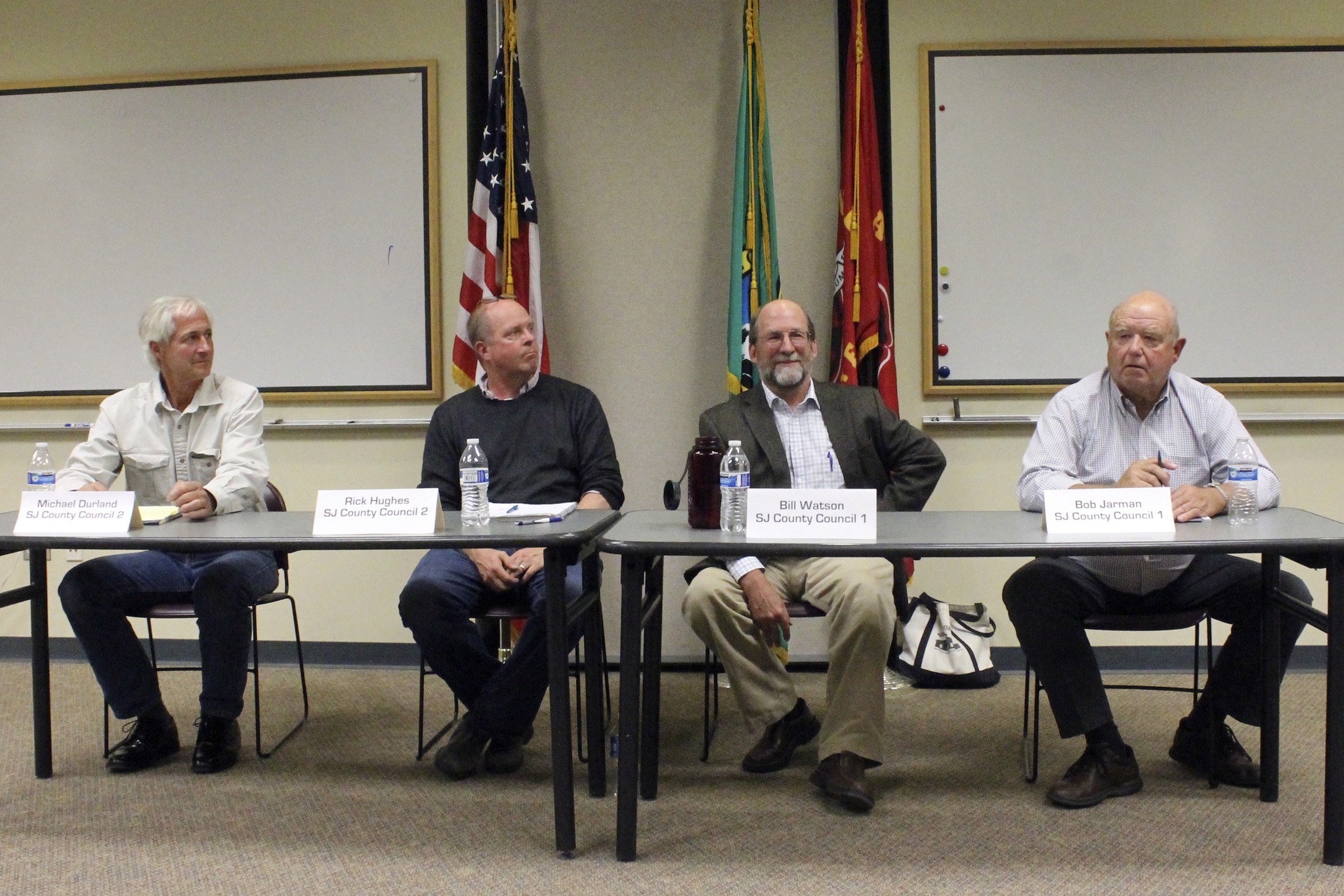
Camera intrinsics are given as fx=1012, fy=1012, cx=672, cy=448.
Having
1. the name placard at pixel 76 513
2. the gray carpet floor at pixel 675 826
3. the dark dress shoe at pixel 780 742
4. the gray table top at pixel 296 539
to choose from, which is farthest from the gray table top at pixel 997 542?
the name placard at pixel 76 513

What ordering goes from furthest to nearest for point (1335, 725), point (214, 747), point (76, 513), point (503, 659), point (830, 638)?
point (503, 659), point (214, 747), point (830, 638), point (76, 513), point (1335, 725)

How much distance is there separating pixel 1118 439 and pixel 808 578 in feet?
2.83

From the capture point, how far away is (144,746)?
2662 millimetres

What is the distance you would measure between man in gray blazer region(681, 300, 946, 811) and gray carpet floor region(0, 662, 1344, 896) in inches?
5.5

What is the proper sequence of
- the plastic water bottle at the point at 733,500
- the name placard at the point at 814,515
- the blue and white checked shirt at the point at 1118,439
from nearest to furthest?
the name placard at the point at 814,515
the plastic water bottle at the point at 733,500
the blue and white checked shirt at the point at 1118,439

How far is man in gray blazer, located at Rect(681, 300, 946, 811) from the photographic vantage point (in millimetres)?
2336

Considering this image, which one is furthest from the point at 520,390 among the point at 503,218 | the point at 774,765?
the point at 774,765

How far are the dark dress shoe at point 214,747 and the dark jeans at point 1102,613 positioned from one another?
6.71ft

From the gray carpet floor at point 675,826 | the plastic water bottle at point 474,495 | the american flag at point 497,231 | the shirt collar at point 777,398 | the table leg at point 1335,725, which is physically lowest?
the gray carpet floor at point 675,826

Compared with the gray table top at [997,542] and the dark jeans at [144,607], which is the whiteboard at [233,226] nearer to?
the dark jeans at [144,607]

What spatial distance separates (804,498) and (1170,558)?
1007 millimetres

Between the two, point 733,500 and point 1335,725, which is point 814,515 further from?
point 1335,725

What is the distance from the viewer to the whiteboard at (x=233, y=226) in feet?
12.1

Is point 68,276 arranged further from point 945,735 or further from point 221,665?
point 945,735
